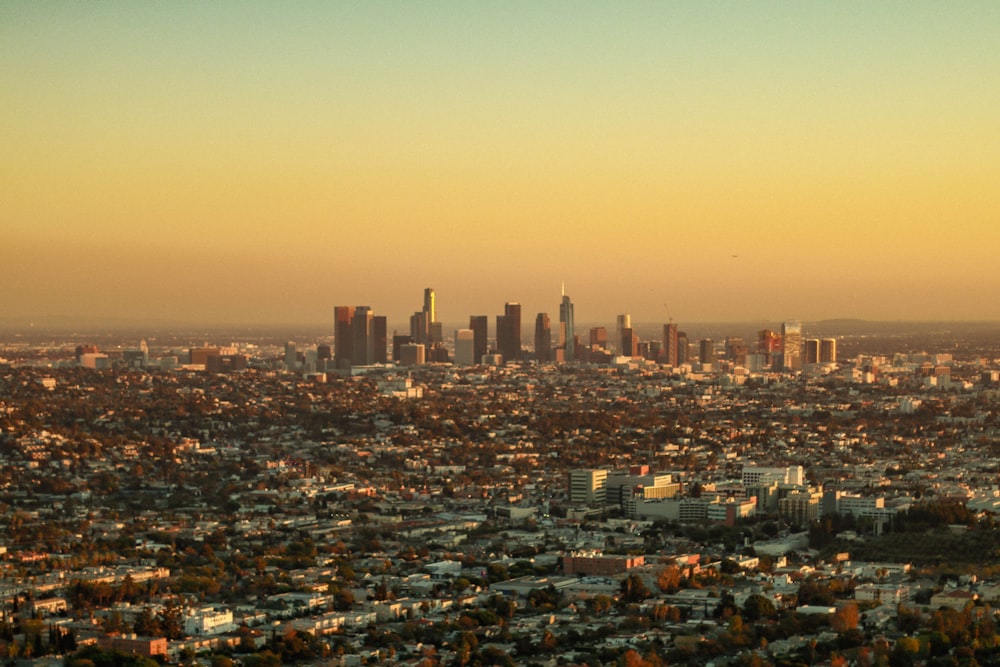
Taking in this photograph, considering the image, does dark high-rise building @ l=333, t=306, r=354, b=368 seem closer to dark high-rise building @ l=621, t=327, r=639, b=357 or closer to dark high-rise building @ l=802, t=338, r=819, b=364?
dark high-rise building @ l=621, t=327, r=639, b=357

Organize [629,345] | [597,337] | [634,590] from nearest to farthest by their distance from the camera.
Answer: [634,590] → [629,345] → [597,337]

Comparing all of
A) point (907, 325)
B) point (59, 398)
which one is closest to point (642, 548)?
point (59, 398)

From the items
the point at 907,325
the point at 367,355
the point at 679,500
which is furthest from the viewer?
the point at 907,325

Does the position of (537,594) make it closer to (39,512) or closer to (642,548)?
(642,548)

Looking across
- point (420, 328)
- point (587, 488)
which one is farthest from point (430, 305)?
point (587, 488)

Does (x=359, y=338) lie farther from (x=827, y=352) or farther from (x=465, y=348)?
(x=827, y=352)

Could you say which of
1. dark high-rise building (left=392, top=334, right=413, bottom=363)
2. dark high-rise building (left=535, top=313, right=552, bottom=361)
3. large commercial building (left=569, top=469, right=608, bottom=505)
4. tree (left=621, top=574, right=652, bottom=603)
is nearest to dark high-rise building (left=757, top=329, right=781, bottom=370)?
dark high-rise building (left=535, top=313, right=552, bottom=361)
